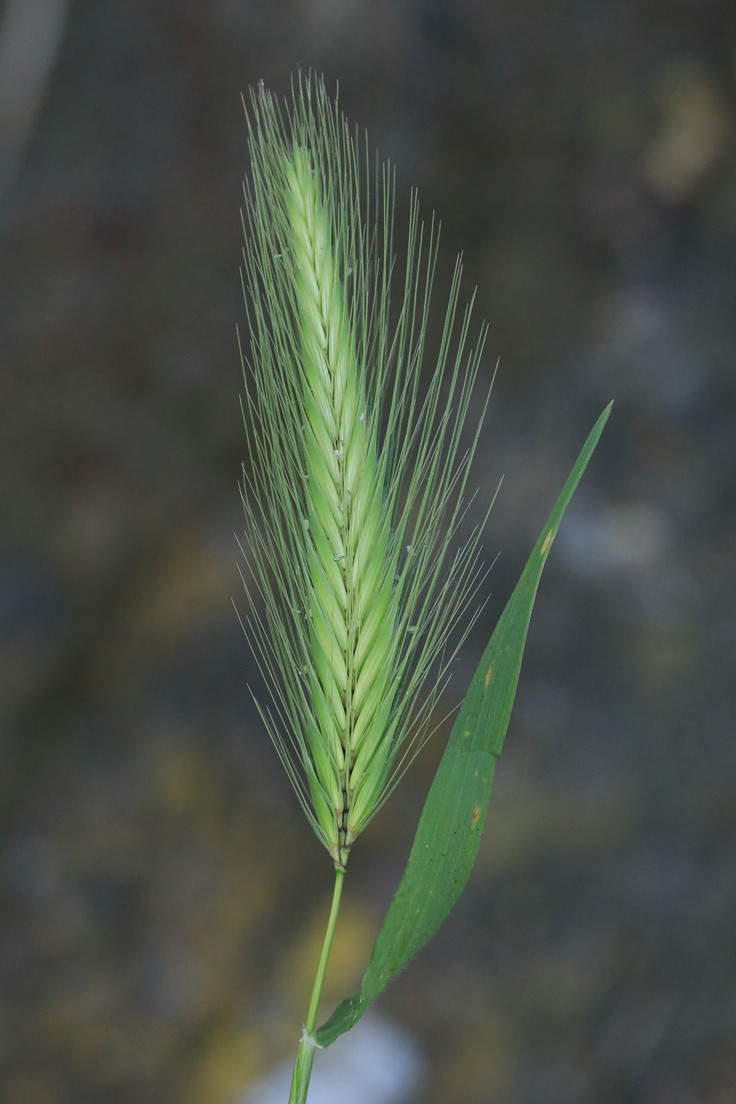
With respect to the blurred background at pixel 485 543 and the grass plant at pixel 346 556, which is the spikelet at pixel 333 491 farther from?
the blurred background at pixel 485 543

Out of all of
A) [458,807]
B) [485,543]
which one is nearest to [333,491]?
[458,807]

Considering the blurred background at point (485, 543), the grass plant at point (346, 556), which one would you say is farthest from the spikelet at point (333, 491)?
the blurred background at point (485, 543)

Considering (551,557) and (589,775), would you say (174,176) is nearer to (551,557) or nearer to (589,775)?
(551,557)

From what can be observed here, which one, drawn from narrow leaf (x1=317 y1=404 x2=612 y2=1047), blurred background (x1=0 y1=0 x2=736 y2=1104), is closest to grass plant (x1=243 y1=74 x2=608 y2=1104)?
narrow leaf (x1=317 y1=404 x2=612 y2=1047)

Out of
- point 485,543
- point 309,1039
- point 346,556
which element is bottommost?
point 485,543

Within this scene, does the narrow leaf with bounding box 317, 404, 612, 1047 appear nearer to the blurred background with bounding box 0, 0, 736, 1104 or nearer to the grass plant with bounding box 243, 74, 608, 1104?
the grass plant with bounding box 243, 74, 608, 1104

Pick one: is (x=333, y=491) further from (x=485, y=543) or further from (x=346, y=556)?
(x=485, y=543)

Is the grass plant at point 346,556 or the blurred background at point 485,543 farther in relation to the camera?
the blurred background at point 485,543

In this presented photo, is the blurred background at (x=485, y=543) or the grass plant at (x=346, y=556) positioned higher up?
the grass plant at (x=346, y=556)
